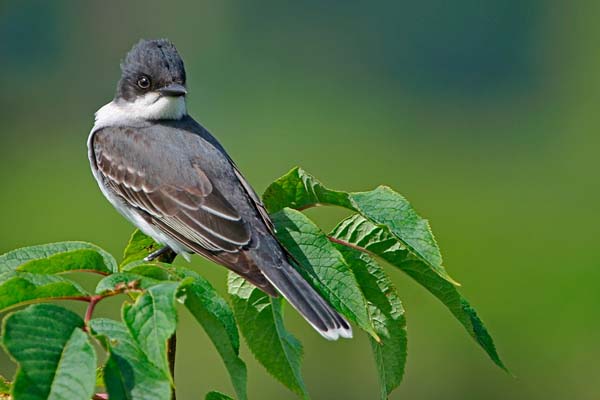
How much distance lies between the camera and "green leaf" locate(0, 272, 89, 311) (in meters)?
1.60

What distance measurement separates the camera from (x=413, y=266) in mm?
1994

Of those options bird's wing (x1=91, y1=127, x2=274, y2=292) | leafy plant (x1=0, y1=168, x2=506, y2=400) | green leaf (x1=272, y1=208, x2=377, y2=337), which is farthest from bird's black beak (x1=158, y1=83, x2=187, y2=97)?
green leaf (x1=272, y1=208, x2=377, y2=337)

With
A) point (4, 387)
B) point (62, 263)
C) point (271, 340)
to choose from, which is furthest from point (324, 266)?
point (4, 387)

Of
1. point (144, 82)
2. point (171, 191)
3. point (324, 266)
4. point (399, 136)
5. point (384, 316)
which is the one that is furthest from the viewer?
point (399, 136)

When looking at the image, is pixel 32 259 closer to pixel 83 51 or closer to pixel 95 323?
pixel 95 323

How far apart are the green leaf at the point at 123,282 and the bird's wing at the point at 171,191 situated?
2.81ft

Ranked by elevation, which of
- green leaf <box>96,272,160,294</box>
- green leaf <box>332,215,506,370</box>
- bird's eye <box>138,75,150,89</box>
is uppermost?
bird's eye <box>138,75,150,89</box>

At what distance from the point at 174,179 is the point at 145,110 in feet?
1.40

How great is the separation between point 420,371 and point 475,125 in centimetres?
1088

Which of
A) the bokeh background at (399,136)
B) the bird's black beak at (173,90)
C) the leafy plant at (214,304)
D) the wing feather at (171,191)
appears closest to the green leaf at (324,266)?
the leafy plant at (214,304)

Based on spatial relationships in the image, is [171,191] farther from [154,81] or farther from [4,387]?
[4,387]

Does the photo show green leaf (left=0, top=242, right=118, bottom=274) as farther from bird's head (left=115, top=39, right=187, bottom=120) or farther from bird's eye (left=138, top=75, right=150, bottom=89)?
bird's eye (left=138, top=75, right=150, bottom=89)

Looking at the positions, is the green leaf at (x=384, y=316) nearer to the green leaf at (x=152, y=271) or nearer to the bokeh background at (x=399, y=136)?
the green leaf at (x=152, y=271)

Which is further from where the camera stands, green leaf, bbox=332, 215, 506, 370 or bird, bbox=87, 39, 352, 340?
bird, bbox=87, 39, 352, 340
